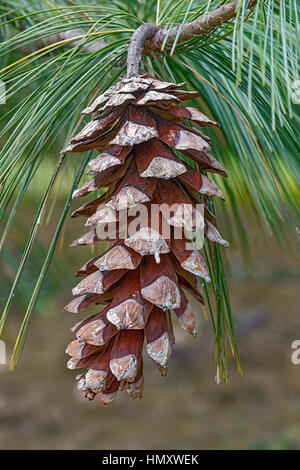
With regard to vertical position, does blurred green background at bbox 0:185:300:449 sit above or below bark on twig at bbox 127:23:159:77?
above

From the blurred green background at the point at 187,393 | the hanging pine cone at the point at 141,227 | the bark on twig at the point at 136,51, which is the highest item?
the blurred green background at the point at 187,393

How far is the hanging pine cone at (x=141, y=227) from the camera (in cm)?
34

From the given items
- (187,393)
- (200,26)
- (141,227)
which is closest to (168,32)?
(200,26)

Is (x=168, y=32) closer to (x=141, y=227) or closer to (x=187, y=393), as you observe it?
(x=141, y=227)

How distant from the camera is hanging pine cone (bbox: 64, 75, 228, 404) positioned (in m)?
0.34

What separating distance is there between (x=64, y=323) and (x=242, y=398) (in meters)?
0.88

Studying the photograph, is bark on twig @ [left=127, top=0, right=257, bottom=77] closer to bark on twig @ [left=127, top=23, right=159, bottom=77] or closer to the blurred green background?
bark on twig @ [left=127, top=23, right=159, bottom=77]

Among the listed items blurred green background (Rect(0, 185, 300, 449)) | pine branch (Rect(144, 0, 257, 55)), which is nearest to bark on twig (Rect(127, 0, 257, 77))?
pine branch (Rect(144, 0, 257, 55))

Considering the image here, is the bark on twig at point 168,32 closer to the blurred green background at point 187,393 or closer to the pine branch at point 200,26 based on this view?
the pine branch at point 200,26

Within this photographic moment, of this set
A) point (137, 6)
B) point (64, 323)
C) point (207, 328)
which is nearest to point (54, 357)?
point (64, 323)

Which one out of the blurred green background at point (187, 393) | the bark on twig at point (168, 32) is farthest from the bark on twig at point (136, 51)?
the blurred green background at point (187, 393)

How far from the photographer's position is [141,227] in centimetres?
35
